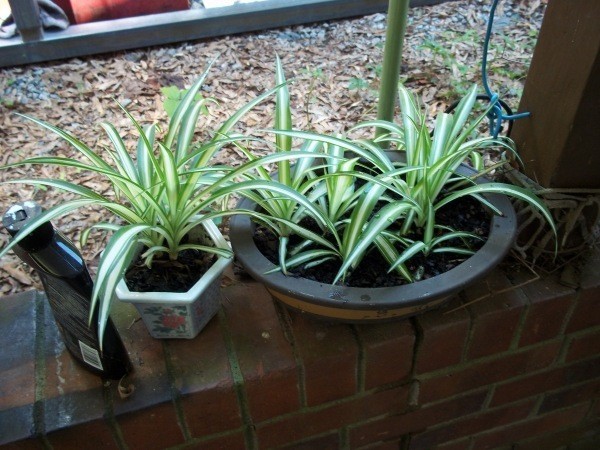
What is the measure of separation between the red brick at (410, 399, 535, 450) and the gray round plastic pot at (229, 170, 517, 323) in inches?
18.5

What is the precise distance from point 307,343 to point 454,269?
0.87 feet

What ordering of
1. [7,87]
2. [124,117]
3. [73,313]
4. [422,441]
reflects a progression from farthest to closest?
[7,87] < [124,117] < [422,441] < [73,313]

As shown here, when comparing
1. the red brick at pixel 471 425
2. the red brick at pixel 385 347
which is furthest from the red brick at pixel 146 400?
the red brick at pixel 471 425

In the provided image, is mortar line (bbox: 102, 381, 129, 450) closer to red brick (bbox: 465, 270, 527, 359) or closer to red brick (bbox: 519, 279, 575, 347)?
red brick (bbox: 465, 270, 527, 359)

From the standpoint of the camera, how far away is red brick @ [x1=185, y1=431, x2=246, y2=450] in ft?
3.26

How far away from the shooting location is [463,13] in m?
2.27

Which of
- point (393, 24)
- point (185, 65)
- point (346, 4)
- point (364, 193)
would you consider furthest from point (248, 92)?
point (364, 193)

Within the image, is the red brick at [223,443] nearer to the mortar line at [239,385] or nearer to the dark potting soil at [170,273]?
the mortar line at [239,385]

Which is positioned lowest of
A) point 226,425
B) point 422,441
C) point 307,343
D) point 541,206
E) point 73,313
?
point 422,441

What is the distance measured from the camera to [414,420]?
46.9 inches

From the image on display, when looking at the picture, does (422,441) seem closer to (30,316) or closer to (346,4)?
(30,316)

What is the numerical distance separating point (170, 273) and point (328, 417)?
400 millimetres

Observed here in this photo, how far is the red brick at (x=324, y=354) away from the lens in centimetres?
96

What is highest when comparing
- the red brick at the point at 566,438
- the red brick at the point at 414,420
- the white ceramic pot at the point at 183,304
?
the white ceramic pot at the point at 183,304
